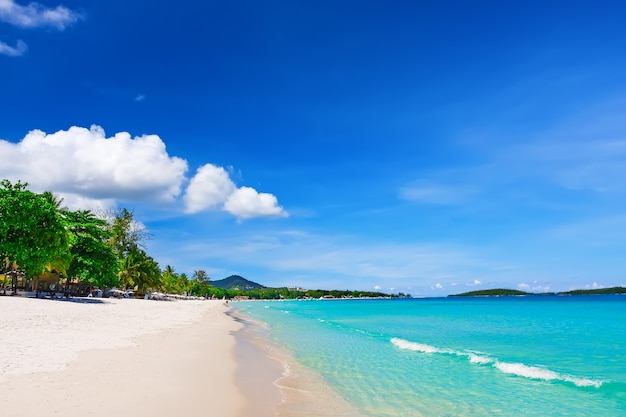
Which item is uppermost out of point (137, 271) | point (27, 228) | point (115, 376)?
point (27, 228)

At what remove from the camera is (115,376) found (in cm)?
1207

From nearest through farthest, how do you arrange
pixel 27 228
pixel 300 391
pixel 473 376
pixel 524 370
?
pixel 300 391 < pixel 473 376 < pixel 524 370 < pixel 27 228

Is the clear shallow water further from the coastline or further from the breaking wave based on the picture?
the coastline

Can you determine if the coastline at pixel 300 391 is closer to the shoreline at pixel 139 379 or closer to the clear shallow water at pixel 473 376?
the shoreline at pixel 139 379

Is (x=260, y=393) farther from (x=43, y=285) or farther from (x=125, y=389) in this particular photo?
(x=43, y=285)

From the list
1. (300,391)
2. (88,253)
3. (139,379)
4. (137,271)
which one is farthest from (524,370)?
(137,271)

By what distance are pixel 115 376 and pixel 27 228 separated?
32.0 m

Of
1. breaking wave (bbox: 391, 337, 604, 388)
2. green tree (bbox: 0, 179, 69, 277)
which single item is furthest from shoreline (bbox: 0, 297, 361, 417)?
green tree (bbox: 0, 179, 69, 277)

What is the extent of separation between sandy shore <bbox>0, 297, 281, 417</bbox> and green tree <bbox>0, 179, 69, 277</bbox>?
18385 millimetres

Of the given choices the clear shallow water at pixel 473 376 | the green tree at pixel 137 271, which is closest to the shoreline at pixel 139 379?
the clear shallow water at pixel 473 376

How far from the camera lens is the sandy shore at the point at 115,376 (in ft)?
30.3

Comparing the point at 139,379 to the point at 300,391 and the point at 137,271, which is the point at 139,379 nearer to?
the point at 300,391

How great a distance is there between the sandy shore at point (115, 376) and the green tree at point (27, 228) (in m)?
18.4

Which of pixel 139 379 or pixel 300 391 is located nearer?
pixel 139 379
